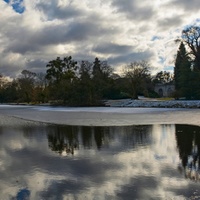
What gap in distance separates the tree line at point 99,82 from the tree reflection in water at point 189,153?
35.2 meters

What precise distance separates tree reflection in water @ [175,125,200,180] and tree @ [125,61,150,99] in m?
48.4

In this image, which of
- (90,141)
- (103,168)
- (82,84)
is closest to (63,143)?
(90,141)

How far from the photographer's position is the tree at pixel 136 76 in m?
61.2

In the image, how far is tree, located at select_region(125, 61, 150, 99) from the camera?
61.2 m

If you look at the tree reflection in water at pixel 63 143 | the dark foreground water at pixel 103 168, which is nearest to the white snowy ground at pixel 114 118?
the tree reflection in water at pixel 63 143

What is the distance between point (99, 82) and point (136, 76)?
30.8 feet

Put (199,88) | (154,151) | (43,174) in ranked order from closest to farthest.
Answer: (43,174) < (154,151) < (199,88)

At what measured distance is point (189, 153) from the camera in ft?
29.9

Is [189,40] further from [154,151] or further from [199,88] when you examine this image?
[154,151]

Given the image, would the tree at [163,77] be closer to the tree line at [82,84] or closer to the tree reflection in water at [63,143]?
the tree line at [82,84]

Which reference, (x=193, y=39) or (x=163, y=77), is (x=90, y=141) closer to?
(x=193, y=39)

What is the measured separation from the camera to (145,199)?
17.3 feet

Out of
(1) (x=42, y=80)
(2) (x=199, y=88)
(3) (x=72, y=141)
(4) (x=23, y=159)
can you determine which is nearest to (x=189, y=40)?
(2) (x=199, y=88)

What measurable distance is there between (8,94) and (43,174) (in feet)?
308
